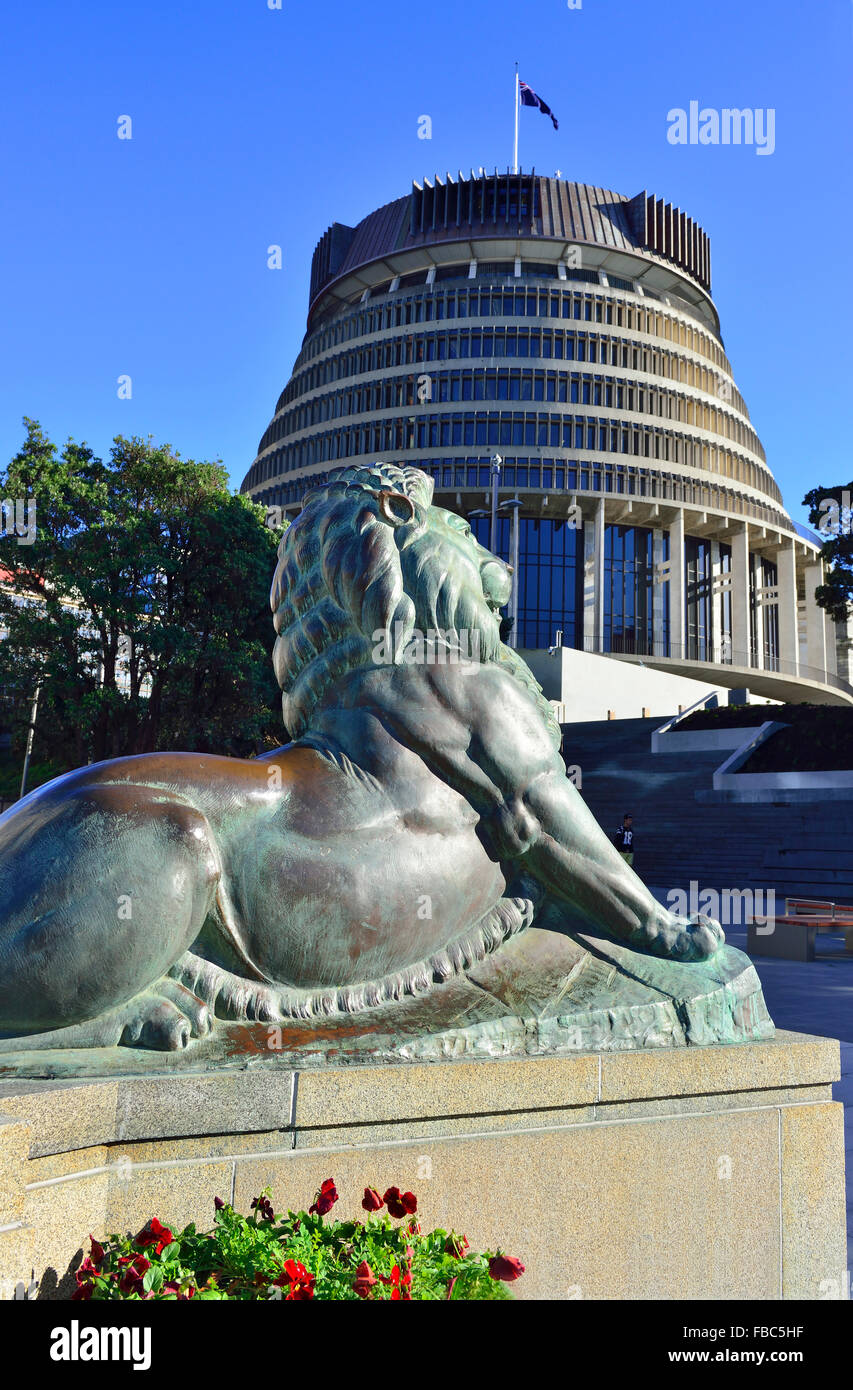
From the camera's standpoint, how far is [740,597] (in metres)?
56.9

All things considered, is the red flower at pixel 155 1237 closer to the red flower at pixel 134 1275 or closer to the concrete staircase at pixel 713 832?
the red flower at pixel 134 1275

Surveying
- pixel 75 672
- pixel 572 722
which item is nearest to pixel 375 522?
pixel 75 672

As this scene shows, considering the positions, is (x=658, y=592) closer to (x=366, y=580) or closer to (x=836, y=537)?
(x=836, y=537)

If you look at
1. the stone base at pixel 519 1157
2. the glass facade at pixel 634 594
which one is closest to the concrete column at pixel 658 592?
the glass facade at pixel 634 594

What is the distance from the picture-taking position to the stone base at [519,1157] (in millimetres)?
2438

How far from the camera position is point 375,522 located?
3334mm

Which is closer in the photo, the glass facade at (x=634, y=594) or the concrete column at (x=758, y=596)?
the glass facade at (x=634, y=594)

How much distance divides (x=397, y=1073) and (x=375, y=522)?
1.70 meters

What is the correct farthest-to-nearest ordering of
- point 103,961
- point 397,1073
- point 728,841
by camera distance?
point 728,841 < point 397,1073 < point 103,961

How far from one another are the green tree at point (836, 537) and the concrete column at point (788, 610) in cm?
2474

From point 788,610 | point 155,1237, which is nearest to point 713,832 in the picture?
point 155,1237

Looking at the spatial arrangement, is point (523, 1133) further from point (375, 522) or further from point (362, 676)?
A: point (375, 522)

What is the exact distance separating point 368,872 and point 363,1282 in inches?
45.8

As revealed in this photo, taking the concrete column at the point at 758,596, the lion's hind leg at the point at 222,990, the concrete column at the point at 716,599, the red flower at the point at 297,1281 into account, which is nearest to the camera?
the red flower at the point at 297,1281
